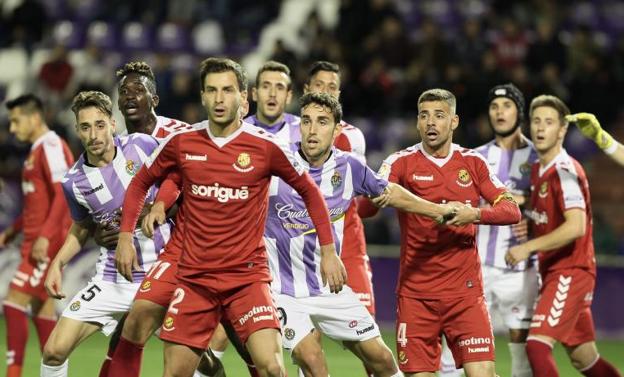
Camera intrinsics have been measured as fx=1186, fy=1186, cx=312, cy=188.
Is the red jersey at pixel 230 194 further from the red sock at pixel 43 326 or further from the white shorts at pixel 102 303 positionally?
the red sock at pixel 43 326

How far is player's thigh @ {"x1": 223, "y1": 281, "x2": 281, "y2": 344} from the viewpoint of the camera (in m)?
6.86

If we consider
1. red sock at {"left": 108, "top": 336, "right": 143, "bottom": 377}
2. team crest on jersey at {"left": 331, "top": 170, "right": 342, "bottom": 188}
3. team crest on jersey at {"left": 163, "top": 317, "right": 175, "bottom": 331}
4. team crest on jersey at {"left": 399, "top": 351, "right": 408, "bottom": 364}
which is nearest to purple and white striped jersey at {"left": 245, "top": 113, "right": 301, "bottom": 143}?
team crest on jersey at {"left": 331, "top": 170, "right": 342, "bottom": 188}

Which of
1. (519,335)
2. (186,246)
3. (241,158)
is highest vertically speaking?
(241,158)

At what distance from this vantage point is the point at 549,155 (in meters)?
9.18

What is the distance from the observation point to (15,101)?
10.7 meters

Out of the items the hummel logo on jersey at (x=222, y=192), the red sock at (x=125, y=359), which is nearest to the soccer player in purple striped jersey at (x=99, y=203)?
the red sock at (x=125, y=359)

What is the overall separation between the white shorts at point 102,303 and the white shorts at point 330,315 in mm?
1013

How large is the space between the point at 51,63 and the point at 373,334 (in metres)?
12.0

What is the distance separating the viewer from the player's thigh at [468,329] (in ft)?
25.0

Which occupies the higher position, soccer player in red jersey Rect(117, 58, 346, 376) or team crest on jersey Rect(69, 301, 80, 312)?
soccer player in red jersey Rect(117, 58, 346, 376)

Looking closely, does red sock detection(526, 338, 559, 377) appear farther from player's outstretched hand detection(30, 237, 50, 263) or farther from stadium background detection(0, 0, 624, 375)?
stadium background detection(0, 0, 624, 375)

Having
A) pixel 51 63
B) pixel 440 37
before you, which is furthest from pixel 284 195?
pixel 51 63

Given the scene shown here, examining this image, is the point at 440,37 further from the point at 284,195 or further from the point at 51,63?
the point at 284,195

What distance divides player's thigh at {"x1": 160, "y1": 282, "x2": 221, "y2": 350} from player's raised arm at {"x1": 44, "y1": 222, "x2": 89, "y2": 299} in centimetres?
112
